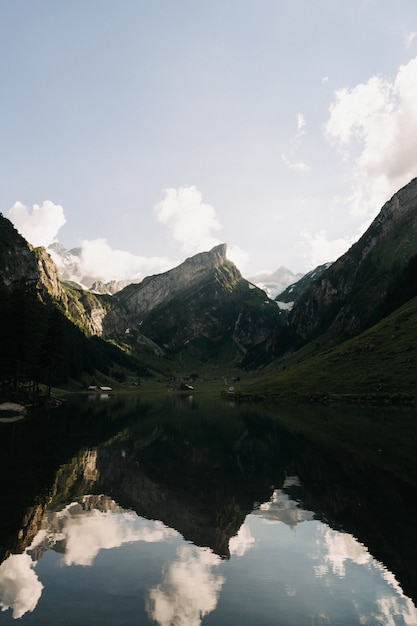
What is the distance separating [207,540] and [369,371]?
10610cm

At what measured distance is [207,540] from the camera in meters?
18.5

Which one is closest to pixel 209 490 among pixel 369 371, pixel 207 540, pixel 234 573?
pixel 207 540

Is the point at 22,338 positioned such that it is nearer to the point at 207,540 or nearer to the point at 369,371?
the point at 207,540

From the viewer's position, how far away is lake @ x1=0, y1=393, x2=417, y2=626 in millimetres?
12586

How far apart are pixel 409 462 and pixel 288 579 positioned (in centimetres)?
2305

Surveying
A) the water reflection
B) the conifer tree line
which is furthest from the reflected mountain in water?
the conifer tree line

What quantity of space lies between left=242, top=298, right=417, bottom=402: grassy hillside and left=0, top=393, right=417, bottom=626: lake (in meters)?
70.1

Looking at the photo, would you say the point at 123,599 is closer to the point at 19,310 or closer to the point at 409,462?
the point at 409,462

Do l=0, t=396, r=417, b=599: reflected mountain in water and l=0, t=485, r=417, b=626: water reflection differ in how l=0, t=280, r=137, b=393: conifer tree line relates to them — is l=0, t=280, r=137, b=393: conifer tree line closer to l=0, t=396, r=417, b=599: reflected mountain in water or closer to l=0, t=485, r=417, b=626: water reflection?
l=0, t=396, r=417, b=599: reflected mountain in water

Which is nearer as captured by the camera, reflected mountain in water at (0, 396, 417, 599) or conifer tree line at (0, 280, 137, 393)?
reflected mountain in water at (0, 396, 417, 599)

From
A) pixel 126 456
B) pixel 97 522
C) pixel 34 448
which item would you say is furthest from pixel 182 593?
pixel 34 448

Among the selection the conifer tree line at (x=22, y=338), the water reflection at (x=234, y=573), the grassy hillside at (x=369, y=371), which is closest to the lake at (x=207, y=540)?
the water reflection at (x=234, y=573)

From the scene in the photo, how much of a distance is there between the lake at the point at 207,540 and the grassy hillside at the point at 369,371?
70.1m

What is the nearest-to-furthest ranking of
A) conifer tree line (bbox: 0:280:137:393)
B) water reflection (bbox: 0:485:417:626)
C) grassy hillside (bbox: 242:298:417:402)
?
water reflection (bbox: 0:485:417:626) → conifer tree line (bbox: 0:280:137:393) → grassy hillside (bbox: 242:298:417:402)
